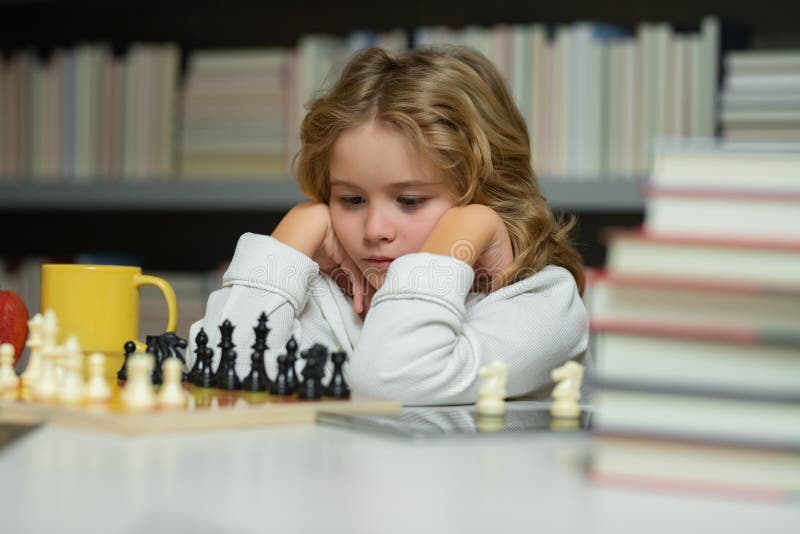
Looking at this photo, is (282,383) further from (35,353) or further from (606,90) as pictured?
(606,90)

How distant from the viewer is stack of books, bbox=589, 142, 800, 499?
61cm

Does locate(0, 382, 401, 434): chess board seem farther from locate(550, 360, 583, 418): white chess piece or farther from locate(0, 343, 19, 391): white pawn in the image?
locate(550, 360, 583, 418): white chess piece

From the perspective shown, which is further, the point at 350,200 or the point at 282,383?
the point at 350,200

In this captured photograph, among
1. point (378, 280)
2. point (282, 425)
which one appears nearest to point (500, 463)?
point (282, 425)

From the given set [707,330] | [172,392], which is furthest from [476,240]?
[707,330]

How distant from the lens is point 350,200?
147cm

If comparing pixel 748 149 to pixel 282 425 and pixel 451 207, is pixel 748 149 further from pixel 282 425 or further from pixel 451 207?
pixel 451 207

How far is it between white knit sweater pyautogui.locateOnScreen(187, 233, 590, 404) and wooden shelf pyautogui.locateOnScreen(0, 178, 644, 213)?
0.90 m

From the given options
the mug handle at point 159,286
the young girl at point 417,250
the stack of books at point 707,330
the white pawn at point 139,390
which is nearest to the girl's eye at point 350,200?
the young girl at point 417,250

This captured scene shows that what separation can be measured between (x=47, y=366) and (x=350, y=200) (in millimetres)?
587

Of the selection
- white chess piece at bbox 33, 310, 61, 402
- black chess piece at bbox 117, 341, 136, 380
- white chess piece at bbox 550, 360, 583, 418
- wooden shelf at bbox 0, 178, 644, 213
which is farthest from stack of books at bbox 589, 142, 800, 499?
wooden shelf at bbox 0, 178, 644, 213

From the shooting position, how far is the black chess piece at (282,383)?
99 cm

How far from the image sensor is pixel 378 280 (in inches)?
58.7

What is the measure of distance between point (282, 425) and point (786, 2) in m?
2.07
